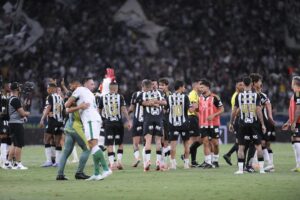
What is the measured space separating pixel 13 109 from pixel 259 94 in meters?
6.96

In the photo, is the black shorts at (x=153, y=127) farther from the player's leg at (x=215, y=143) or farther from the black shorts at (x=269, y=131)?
the black shorts at (x=269, y=131)

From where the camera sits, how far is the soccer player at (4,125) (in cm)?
2458

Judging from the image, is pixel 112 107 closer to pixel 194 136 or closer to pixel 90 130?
pixel 194 136

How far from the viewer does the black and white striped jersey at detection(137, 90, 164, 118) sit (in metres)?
22.8

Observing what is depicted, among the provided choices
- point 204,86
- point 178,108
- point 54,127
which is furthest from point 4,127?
point 204,86

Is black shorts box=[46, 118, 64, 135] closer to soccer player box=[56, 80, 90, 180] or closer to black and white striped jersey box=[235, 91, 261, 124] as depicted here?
soccer player box=[56, 80, 90, 180]

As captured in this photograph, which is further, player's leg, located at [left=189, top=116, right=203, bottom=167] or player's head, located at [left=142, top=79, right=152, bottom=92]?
player's leg, located at [left=189, top=116, right=203, bottom=167]

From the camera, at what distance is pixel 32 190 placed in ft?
56.1

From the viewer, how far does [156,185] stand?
17969 millimetres

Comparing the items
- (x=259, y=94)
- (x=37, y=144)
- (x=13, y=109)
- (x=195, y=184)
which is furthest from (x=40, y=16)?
(x=195, y=184)

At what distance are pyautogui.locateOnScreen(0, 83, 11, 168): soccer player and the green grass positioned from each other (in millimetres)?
1640

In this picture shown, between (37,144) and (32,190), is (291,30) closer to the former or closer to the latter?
(37,144)

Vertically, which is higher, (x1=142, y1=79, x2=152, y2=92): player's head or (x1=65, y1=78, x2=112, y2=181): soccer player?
(x1=142, y1=79, x2=152, y2=92): player's head

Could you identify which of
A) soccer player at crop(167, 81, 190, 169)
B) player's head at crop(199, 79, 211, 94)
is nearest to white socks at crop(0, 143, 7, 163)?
soccer player at crop(167, 81, 190, 169)
